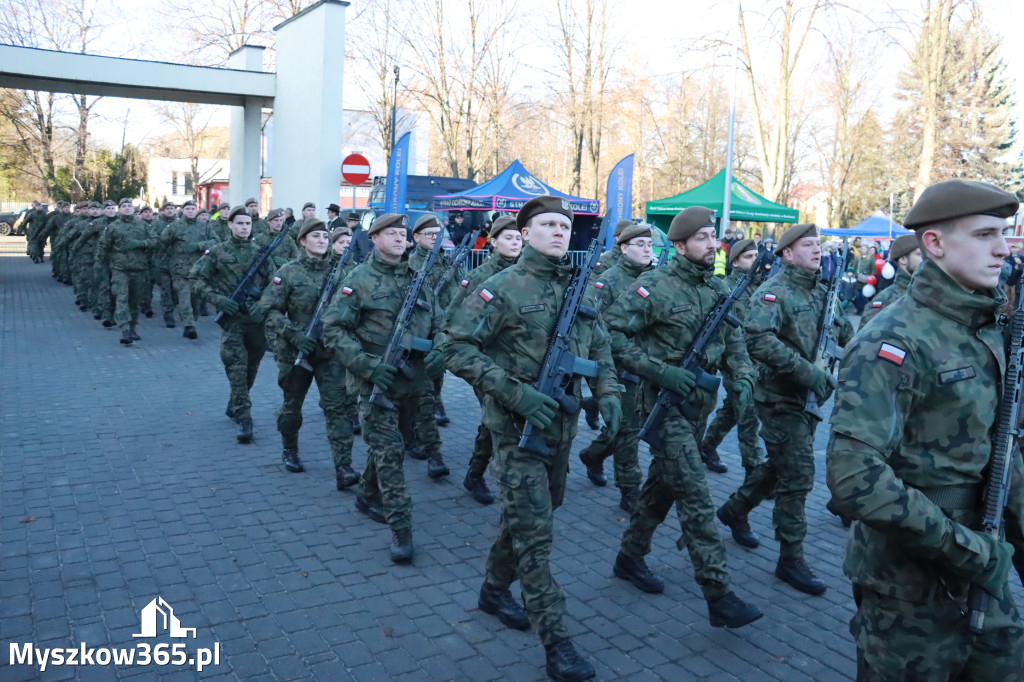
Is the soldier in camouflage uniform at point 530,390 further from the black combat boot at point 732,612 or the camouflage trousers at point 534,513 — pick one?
the black combat boot at point 732,612

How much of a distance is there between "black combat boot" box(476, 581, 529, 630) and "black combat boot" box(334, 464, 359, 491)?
8.06 ft

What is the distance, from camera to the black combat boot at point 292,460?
7484 mm

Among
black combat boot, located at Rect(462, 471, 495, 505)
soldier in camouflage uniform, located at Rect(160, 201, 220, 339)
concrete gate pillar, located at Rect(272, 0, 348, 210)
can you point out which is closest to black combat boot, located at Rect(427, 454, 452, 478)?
black combat boot, located at Rect(462, 471, 495, 505)

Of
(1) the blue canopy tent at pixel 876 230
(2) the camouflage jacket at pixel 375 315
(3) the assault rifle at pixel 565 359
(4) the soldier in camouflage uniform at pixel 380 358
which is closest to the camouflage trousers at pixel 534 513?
(3) the assault rifle at pixel 565 359

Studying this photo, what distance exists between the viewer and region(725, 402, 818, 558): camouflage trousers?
5.32m

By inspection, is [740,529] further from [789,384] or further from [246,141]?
[246,141]

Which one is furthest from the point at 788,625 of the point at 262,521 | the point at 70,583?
the point at 70,583

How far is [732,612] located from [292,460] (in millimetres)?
4314

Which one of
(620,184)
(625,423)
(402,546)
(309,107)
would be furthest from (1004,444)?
(309,107)

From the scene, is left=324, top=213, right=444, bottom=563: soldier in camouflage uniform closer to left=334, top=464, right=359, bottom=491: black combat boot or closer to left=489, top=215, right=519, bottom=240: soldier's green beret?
left=334, top=464, right=359, bottom=491: black combat boot

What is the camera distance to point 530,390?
410cm

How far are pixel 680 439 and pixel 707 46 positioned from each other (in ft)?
74.8

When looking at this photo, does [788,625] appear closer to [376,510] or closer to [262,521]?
[376,510]

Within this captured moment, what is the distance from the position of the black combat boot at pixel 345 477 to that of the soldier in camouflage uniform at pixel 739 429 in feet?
9.04
